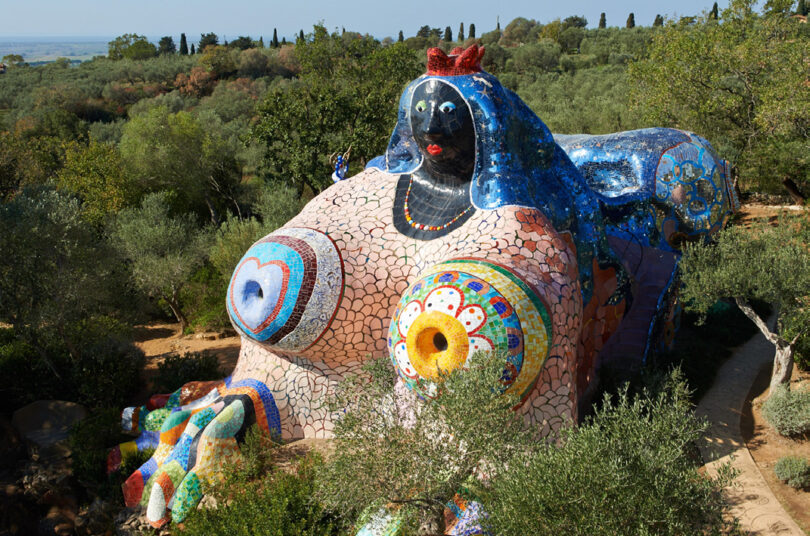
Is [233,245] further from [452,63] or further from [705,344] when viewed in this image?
[705,344]

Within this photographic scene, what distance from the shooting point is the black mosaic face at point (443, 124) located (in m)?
9.50

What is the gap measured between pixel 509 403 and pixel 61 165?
2815cm

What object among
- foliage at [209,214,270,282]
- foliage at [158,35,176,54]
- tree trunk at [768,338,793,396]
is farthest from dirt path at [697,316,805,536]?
foliage at [158,35,176,54]

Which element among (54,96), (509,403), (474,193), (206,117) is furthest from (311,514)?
(54,96)

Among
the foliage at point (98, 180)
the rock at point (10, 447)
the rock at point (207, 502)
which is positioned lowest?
the rock at point (10, 447)

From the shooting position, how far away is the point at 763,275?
1041cm

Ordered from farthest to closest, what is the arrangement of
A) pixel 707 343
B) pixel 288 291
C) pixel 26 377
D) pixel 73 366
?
pixel 707 343 < pixel 73 366 < pixel 26 377 < pixel 288 291

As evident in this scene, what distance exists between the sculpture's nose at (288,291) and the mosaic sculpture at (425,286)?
0.02 m

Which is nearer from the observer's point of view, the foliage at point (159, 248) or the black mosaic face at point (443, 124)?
the black mosaic face at point (443, 124)

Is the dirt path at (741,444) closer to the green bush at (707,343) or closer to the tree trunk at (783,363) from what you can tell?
the green bush at (707,343)

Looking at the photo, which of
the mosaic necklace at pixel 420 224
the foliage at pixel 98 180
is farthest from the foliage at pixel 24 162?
the mosaic necklace at pixel 420 224

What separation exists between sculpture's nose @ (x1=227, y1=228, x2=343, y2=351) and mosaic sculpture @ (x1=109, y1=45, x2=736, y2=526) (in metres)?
0.02

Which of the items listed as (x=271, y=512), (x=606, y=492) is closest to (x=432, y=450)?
(x=606, y=492)

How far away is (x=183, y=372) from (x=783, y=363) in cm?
1176
